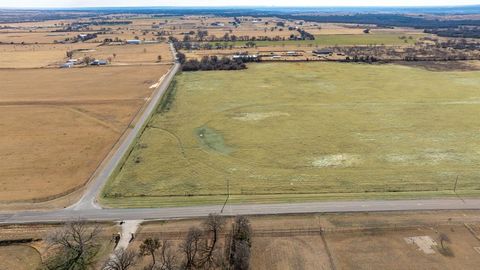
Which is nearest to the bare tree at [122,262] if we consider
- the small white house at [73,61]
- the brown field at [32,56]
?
the small white house at [73,61]

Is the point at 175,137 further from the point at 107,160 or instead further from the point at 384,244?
the point at 384,244

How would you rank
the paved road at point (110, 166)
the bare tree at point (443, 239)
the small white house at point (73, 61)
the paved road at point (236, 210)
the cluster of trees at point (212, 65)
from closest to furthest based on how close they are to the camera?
the bare tree at point (443, 239)
the paved road at point (236, 210)
the paved road at point (110, 166)
the cluster of trees at point (212, 65)
the small white house at point (73, 61)

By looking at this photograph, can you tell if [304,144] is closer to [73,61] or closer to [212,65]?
→ [212,65]

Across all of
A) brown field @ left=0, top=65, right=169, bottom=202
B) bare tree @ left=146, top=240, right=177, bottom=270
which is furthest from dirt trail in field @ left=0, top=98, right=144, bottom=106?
bare tree @ left=146, top=240, right=177, bottom=270

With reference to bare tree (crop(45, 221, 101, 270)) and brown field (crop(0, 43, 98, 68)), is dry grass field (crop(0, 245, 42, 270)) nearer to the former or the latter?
bare tree (crop(45, 221, 101, 270))

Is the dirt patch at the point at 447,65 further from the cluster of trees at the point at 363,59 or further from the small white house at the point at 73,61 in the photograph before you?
the small white house at the point at 73,61

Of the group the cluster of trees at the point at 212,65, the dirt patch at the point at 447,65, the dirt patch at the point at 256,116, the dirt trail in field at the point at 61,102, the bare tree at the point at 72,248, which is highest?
the dirt patch at the point at 447,65
